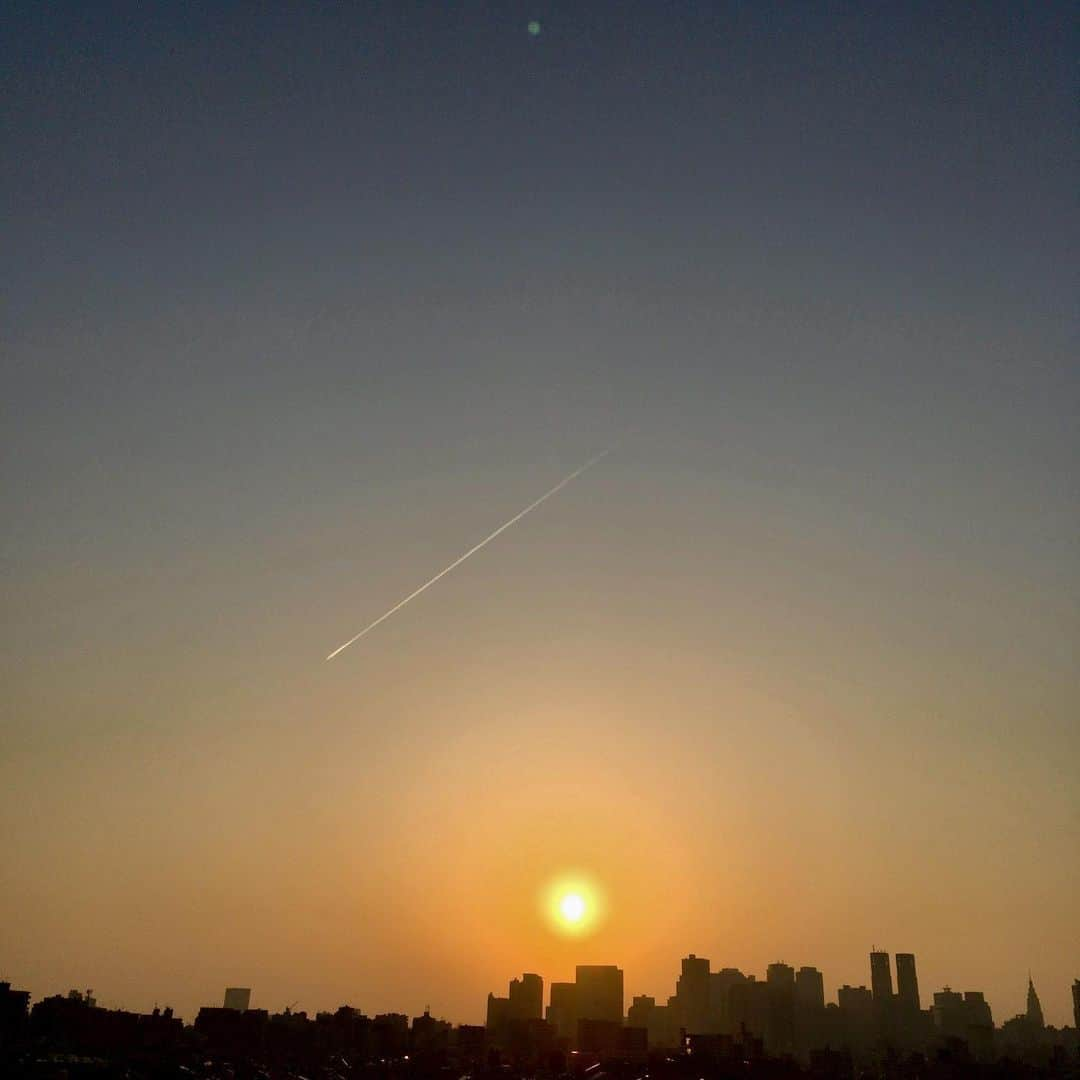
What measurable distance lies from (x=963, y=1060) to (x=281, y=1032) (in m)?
88.6

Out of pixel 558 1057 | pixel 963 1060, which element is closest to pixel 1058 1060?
pixel 963 1060

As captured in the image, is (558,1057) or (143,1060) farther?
(558,1057)

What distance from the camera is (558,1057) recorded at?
131000 mm

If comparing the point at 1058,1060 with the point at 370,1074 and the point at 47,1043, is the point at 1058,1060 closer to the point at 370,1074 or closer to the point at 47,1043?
the point at 370,1074

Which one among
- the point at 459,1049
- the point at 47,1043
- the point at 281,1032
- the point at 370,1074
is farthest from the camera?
the point at 459,1049

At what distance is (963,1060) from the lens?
134500mm

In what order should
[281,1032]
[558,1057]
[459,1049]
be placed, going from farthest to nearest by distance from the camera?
[459,1049] < [281,1032] < [558,1057]

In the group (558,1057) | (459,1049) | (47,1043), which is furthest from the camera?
(459,1049)

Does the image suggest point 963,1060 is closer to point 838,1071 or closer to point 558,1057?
point 838,1071

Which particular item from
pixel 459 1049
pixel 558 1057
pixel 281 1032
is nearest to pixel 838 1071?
pixel 558 1057

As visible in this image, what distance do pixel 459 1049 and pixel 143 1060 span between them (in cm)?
8189

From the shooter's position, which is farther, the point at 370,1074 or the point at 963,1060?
the point at 963,1060

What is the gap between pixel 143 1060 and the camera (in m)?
86.9

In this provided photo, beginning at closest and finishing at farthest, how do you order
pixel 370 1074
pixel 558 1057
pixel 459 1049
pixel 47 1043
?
pixel 47 1043 < pixel 370 1074 < pixel 558 1057 < pixel 459 1049
